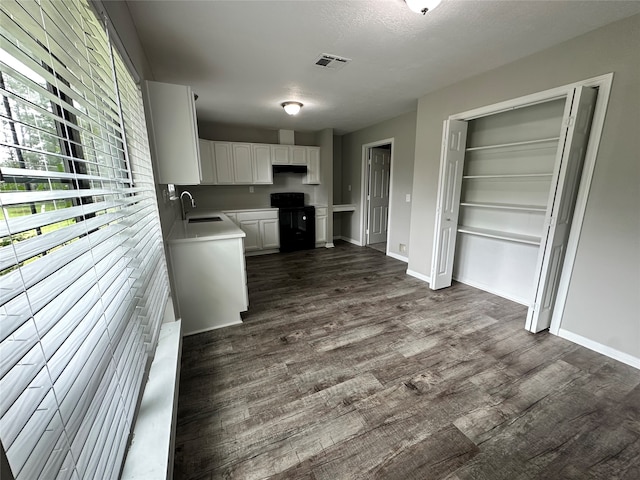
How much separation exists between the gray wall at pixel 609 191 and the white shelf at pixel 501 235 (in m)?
0.52

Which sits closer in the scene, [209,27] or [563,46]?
[209,27]

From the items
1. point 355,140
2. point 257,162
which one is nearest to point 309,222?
point 257,162

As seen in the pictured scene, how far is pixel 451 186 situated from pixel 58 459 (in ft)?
11.6

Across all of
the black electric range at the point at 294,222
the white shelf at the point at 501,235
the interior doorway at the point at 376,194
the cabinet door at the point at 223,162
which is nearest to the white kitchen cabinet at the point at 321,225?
the black electric range at the point at 294,222

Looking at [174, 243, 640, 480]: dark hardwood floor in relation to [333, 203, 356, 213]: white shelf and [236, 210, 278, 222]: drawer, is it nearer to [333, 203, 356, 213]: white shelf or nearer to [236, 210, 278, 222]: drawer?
[236, 210, 278, 222]: drawer

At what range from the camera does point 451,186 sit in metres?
3.14

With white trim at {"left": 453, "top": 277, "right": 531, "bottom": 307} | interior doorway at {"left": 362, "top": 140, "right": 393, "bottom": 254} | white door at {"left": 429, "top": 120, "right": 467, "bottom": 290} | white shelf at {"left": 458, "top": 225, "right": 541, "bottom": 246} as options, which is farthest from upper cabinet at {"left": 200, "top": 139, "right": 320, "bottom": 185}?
white trim at {"left": 453, "top": 277, "right": 531, "bottom": 307}

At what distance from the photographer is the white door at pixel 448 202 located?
2.99 m

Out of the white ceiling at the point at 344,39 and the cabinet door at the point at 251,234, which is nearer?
the white ceiling at the point at 344,39

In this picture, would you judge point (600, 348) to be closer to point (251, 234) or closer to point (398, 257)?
point (398, 257)

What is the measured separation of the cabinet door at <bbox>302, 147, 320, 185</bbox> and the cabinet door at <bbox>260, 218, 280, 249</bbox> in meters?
1.15

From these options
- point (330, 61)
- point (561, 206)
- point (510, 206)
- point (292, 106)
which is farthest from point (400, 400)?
point (292, 106)

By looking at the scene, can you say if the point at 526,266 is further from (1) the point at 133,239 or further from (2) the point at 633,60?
(1) the point at 133,239

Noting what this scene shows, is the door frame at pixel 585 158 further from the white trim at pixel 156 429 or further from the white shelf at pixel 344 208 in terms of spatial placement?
the white shelf at pixel 344 208
